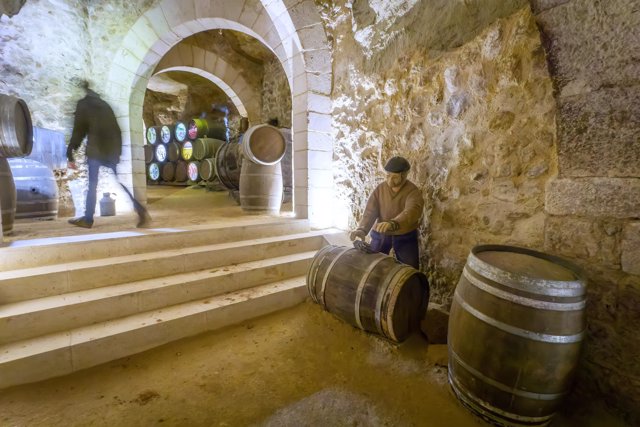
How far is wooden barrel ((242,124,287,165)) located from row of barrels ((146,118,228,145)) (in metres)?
4.42

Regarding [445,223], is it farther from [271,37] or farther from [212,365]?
[271,37]

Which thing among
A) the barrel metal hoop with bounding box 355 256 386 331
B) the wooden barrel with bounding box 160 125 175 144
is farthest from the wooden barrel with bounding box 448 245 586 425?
the wooden barrel with bounding box 160 125 175 144

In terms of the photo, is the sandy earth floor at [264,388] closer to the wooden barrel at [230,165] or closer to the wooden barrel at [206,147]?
the wooden barrel at [230,165]

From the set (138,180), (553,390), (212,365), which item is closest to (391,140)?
(553,390)

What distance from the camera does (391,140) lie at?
3.29 meters

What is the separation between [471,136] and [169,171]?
8977mm

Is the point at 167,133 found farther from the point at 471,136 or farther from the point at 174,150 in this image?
the point at 471,136

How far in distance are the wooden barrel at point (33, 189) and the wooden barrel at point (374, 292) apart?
4.21 meters

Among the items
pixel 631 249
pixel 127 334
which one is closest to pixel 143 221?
pixel 127 334

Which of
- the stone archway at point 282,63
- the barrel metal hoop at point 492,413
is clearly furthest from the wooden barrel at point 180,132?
the barrel metal hoop at point 492,413

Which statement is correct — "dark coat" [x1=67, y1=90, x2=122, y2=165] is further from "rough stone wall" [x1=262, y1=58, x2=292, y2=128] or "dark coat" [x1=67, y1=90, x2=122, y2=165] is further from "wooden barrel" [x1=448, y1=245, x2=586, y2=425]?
"wooden barrel" [x1=448, y1=245, x2=586, y2=425]

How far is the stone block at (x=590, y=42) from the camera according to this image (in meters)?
1.51

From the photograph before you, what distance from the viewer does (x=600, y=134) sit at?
166cm

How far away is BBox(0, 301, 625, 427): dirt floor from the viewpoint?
5.38 ft
